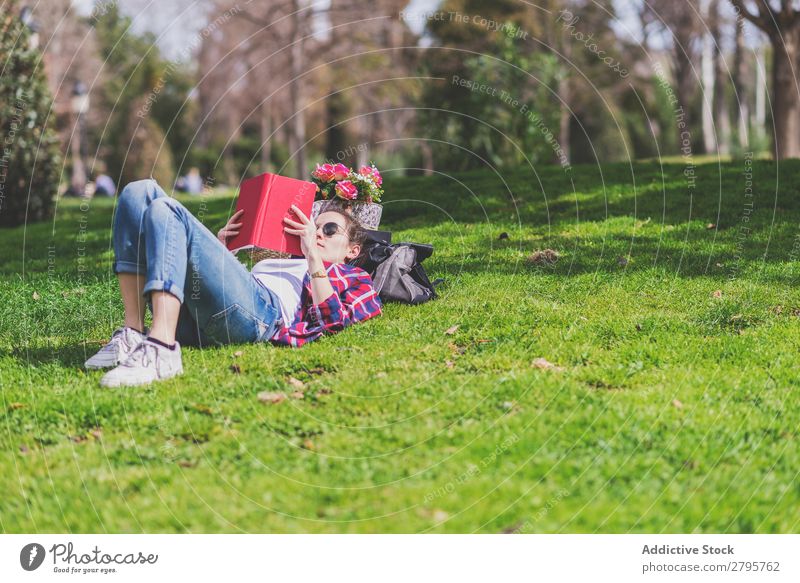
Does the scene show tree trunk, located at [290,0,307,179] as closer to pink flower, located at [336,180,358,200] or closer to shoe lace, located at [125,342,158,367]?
pink flower, located at [336,180,358,200]

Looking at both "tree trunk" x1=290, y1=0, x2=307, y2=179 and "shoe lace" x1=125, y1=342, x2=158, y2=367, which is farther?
"tree trunk" x1=290, y1=0, x2=307, y2=179

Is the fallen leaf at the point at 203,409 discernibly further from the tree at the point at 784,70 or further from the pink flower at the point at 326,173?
the tree at the point at 784,70

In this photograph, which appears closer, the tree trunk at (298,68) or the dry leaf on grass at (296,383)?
the dry leaf on grass at (296,383)

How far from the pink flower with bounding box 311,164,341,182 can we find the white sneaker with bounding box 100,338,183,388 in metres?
2.07

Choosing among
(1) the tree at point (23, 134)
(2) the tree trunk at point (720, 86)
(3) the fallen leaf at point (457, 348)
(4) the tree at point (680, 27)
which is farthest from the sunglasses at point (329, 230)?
(4) the tree at point (680, 27)

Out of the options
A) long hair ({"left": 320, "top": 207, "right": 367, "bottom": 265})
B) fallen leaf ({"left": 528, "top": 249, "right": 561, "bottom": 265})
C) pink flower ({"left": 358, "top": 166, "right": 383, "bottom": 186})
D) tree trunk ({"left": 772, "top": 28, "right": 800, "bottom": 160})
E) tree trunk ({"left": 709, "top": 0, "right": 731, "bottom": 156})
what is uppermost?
tree trunk ({"left": 709, "top": 0, "right": 731, "bottom": 156})

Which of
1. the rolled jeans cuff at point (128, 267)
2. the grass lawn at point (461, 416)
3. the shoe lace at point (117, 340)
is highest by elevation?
the rolled jeans cuff at point (128, 267)

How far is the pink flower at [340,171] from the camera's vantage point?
675 centimetres

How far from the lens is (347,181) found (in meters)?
6.74

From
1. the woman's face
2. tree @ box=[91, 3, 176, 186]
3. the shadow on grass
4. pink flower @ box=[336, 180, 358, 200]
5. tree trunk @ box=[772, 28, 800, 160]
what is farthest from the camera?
tree @ box=[91, 3, 176, 186]

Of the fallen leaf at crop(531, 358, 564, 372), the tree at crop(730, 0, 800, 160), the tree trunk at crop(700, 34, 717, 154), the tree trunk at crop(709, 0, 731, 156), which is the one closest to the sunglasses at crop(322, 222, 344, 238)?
the fallen leaf at crop(531, 358, 564, 372)

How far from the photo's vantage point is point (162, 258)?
16.8ft

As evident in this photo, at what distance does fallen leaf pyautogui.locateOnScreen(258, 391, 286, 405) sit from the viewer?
199 inches

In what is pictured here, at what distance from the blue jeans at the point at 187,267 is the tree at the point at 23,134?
380 inches
